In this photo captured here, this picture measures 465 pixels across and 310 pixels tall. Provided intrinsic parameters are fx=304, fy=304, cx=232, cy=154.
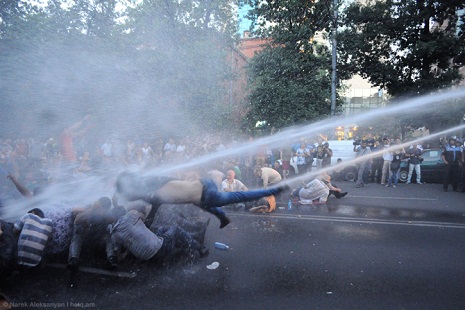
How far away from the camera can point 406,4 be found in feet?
56.0

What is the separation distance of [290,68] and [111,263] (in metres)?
13.1

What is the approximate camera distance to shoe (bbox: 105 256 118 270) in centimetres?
457

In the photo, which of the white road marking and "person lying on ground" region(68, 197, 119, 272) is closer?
"person lying on ground" region(68, 197, 119, 272)

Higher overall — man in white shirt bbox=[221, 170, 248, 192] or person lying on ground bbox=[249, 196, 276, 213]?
man in white shirt bbox=[221, 170, 248, 192]

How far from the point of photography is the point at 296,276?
448 centimetres

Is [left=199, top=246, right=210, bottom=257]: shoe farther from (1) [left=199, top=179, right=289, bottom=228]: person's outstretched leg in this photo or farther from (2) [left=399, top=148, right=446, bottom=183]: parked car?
(2) [left=399, top=148, right=446, bottom=183]: parked car

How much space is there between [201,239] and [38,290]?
8.36ft

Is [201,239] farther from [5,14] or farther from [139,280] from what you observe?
[5,14]

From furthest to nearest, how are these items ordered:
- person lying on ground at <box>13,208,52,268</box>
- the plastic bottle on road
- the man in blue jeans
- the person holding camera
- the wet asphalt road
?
the person holding camera, the plastic bottle on road, the man in blue jeans, person lying on ground at <box>13,208,52,268</box>, the wet asphalt road

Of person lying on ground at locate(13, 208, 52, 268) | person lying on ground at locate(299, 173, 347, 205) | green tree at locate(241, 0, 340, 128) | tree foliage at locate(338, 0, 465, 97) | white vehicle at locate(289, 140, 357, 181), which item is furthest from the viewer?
tree foliage at locate(338, 0, 465, 97)

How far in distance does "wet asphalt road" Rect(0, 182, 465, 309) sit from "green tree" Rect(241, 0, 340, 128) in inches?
362

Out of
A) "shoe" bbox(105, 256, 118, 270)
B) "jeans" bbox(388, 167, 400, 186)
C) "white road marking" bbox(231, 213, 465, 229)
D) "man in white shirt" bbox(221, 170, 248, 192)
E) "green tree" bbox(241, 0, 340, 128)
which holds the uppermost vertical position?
"green tree" bbox(241, 0, 340, 128)

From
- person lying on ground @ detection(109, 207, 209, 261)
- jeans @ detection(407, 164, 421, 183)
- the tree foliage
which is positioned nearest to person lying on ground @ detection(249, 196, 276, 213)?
person lying on ground @ detection(109, 207, 209, 261)

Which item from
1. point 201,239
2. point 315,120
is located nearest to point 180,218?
point 201,239
